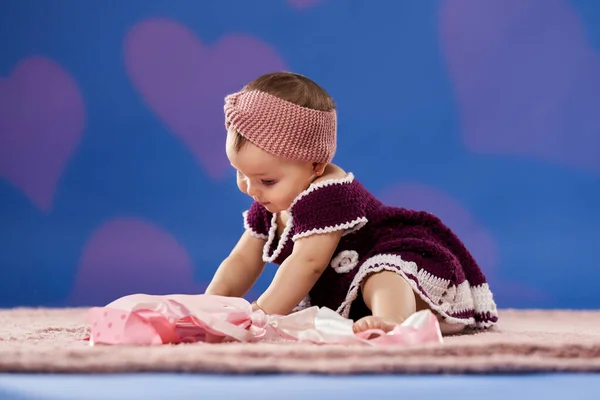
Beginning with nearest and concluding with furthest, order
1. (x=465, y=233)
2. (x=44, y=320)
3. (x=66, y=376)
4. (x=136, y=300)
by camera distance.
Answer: (x=66, y=376) < (x=136, y=300) < (x=44, y=320) < (x=465, y=233)

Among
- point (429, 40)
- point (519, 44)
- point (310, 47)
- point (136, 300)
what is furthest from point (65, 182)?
point (136, 300)

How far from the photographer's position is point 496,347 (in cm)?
101

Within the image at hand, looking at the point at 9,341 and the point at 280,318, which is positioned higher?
the point at 280,318

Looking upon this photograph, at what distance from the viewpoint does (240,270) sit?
1.73 metres

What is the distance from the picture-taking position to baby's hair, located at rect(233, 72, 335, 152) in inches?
61.1

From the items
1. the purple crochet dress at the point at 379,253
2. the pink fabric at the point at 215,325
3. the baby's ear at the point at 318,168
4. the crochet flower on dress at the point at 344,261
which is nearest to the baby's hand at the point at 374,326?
the pink fabric at the point at 215,325

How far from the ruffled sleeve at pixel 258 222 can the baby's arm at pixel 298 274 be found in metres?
0.21

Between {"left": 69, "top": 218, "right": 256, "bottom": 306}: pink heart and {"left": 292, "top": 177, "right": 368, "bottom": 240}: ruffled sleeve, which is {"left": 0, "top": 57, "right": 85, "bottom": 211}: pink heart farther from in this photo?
{"left": 292, "top": 177, "right": 368, "bottom": 240}: ruffled sleeve

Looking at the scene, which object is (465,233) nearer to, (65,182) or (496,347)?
(65,182)

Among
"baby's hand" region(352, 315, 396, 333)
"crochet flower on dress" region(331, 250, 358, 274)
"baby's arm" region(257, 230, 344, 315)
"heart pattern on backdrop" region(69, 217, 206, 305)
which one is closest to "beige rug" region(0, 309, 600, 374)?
"baby's hand" region(352, 315, 396, 333)

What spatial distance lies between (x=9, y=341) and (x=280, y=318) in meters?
0.40

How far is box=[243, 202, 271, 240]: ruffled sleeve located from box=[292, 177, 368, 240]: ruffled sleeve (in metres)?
0.16

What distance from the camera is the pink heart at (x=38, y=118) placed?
289 cm

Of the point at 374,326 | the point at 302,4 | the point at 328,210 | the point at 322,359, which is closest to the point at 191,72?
the point at 302,4
